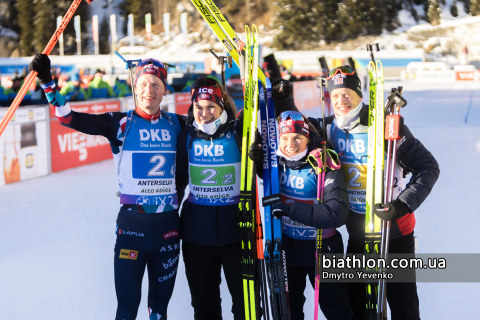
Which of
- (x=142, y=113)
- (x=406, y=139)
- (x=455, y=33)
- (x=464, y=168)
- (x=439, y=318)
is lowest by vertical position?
(x=439, y=318)

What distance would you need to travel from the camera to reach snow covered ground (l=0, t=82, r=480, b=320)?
10.7ft

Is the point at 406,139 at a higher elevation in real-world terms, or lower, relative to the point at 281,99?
lower

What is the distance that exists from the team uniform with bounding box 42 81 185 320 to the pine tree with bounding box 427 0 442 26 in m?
65.8

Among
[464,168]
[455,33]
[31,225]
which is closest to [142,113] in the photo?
[31,225]

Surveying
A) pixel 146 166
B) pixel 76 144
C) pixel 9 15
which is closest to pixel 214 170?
pixel 146 166

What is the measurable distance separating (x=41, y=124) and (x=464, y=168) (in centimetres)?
718

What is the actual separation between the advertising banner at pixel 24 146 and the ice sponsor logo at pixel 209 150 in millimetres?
5296

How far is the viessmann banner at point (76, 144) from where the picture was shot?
749 cm

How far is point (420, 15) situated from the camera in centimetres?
6081

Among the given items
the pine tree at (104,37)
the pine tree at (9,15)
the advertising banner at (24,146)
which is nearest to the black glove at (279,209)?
the advertising banner at (24,146)

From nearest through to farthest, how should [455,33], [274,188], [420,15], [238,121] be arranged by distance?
[274,188] < [238,121] < [455,33] < [420,15]

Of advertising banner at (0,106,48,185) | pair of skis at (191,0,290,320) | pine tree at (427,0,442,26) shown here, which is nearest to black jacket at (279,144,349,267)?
pair of skis at (191,0,290,320)

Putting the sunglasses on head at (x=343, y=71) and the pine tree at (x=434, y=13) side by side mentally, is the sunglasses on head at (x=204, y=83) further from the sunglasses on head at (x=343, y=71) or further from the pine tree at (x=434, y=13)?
the pine tree at (x=434, y=13)

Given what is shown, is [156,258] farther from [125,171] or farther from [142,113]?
[142,113]
